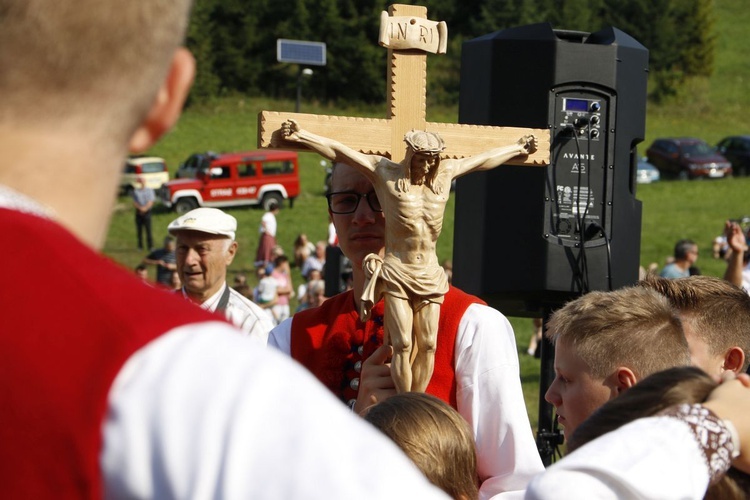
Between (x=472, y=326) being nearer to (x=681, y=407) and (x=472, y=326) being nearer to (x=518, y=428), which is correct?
(x=518, y=428)

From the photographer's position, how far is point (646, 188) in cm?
3675

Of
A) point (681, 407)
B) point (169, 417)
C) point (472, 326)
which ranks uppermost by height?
point (169, 417)

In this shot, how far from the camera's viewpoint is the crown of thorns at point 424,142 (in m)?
3.12

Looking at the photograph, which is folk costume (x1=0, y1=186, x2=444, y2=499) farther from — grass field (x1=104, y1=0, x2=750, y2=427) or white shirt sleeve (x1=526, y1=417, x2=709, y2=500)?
grass field (x1=104, y1=0, x2=750, y2=427)

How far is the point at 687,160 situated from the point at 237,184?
52.3 feet

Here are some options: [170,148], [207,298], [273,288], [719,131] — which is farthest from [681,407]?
[719,131]

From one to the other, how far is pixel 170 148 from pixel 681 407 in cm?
4260

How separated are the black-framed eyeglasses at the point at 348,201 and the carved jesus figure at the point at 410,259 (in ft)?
0.29

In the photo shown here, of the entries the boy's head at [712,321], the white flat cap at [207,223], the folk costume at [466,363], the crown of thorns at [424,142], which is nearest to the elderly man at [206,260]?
the white flat cap at [207,223]

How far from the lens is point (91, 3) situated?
0.95 m

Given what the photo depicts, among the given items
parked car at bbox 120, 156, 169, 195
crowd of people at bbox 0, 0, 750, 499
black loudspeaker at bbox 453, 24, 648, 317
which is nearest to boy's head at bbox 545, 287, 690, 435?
crowd of people at bbox 0, 0, 750, 499

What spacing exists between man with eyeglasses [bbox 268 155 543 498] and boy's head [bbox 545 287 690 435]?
0.28 meters

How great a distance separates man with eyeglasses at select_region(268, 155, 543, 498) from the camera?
3008 mm

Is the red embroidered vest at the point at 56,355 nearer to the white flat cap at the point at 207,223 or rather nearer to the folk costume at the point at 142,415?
the folk costume at the point at 142,415
